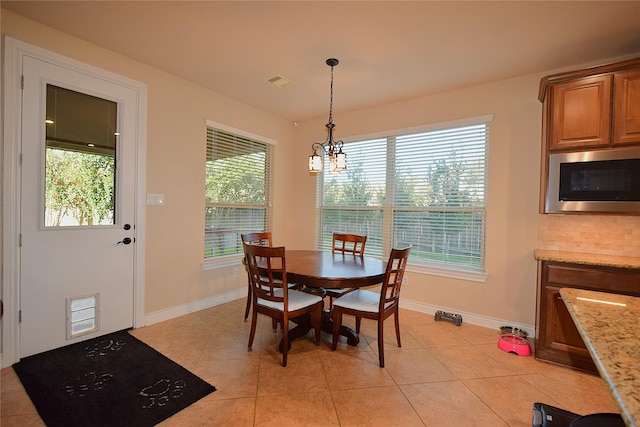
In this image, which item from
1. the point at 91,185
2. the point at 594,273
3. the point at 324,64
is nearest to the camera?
the point at 594,273

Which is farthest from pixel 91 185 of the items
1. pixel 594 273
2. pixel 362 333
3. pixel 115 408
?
pixel 594 273

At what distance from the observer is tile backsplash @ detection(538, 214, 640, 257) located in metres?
2.60

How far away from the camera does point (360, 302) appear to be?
257 centimetres

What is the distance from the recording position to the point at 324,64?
2898mm

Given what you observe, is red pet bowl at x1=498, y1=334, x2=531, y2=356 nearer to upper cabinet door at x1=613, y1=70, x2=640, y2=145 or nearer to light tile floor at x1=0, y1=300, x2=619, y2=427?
light tile floor at x1=0, y1=300, x2=619, y2=427

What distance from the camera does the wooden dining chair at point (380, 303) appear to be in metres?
2.34

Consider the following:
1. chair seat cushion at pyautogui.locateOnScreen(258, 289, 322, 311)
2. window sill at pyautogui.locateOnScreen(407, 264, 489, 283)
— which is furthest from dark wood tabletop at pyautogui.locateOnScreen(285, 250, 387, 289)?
window sill at pyautogui.locateOnScreen(407, 264, 489, 283)

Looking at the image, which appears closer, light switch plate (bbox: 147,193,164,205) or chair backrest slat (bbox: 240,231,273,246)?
light switch plate (bbox: 147,193,164,205)

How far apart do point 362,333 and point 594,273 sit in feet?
6.47

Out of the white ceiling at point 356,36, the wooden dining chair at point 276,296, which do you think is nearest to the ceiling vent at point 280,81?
the white ceiling at point 356,36

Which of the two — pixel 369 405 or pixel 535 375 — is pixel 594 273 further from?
pixel 369 405

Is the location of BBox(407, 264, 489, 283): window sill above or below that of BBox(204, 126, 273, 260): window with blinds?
below

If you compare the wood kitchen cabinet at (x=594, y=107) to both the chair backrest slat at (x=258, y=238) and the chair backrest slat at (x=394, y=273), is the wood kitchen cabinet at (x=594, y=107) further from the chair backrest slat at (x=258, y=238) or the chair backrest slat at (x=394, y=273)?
the chair backrest slat at (x=258, y=238)

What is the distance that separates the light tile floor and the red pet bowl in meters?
0.06
